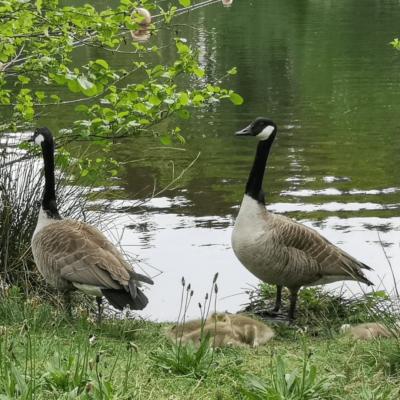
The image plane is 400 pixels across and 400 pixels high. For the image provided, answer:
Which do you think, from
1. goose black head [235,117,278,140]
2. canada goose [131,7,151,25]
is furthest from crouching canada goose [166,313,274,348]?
canada goose [131,7,151,25]

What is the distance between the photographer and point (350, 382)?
4.64 metres

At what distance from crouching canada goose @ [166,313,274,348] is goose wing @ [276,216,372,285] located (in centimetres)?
139

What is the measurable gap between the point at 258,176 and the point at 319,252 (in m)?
1.10

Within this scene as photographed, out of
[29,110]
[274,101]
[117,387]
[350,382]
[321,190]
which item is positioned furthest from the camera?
[274,101]

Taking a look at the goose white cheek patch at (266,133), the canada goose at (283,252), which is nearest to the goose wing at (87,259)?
the canada goose at (283,252)

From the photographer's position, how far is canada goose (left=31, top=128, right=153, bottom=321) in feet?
20.4

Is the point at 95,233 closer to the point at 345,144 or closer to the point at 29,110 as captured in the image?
the point at 29,110

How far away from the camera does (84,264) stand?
6434 mm

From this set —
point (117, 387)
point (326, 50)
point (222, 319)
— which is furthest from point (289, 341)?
point (326, 50)

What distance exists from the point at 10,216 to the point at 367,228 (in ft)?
20.2

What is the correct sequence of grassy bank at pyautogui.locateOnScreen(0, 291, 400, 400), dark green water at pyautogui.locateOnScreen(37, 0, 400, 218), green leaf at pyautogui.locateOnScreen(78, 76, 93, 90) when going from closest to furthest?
1. grassy bank at pyautogui.locateOnScreen(0, 291, 400, 400)
2. green leaf at pyautogui.locateOnScreen(78, 76, 93, 90)
3. dark green water at pyautogui.locateOnScreen(37, 0, 400, 218)

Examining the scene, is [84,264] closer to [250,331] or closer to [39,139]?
[250,331]

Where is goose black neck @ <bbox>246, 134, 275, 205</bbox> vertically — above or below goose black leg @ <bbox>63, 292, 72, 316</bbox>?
above

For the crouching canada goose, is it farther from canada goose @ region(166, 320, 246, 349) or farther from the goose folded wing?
the goose folded wing
